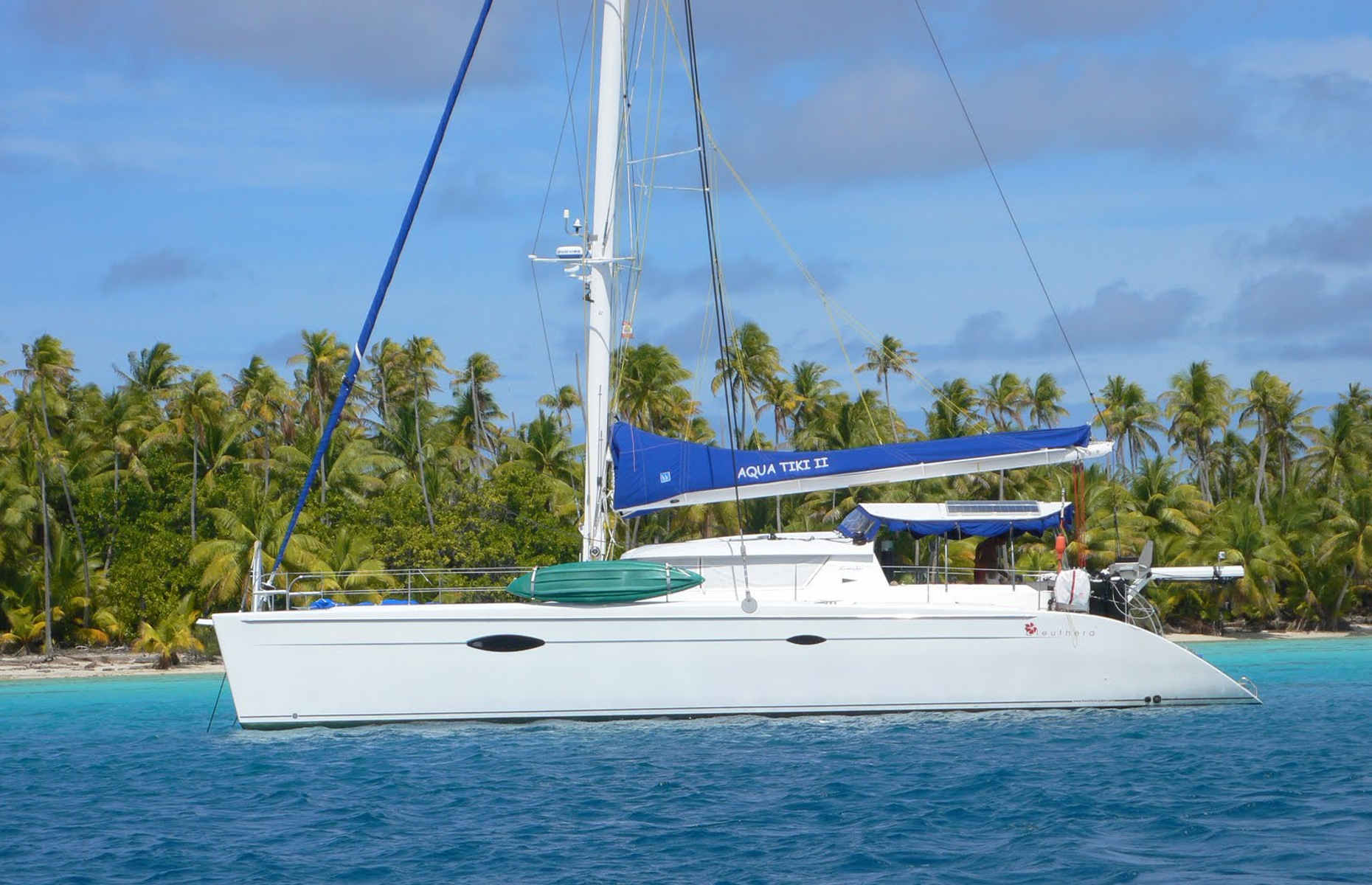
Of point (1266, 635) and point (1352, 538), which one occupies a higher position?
point (1352, 538)

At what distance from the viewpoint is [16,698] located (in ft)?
86.9

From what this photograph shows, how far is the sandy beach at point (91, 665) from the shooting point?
31.0m

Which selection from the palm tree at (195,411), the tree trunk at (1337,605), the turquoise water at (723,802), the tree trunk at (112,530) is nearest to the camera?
the turquoise water at (723,802)

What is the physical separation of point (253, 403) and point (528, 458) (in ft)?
29.4

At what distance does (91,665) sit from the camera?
106 ft

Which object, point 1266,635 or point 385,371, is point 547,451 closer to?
point 385,371

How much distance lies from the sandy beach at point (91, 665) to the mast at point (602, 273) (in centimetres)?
1758

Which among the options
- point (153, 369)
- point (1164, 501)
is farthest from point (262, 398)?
point (1164, 501)

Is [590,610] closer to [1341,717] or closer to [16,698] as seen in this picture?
[1341,717]

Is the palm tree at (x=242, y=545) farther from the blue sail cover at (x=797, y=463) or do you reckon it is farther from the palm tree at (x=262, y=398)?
the blue sail cover at (x=797, y=463)

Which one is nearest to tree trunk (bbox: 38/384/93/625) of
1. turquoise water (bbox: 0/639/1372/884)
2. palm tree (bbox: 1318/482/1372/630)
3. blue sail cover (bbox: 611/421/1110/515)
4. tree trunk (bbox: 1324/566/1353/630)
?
turquoise water (bbox: 0/639/1372/884)

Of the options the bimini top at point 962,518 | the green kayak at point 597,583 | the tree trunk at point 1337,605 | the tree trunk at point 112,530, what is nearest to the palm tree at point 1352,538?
A: the tree trunk at point 1337,605

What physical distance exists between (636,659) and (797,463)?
336 cm

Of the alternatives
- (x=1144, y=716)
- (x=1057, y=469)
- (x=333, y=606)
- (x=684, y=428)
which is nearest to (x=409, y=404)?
(x=684, y=428)
